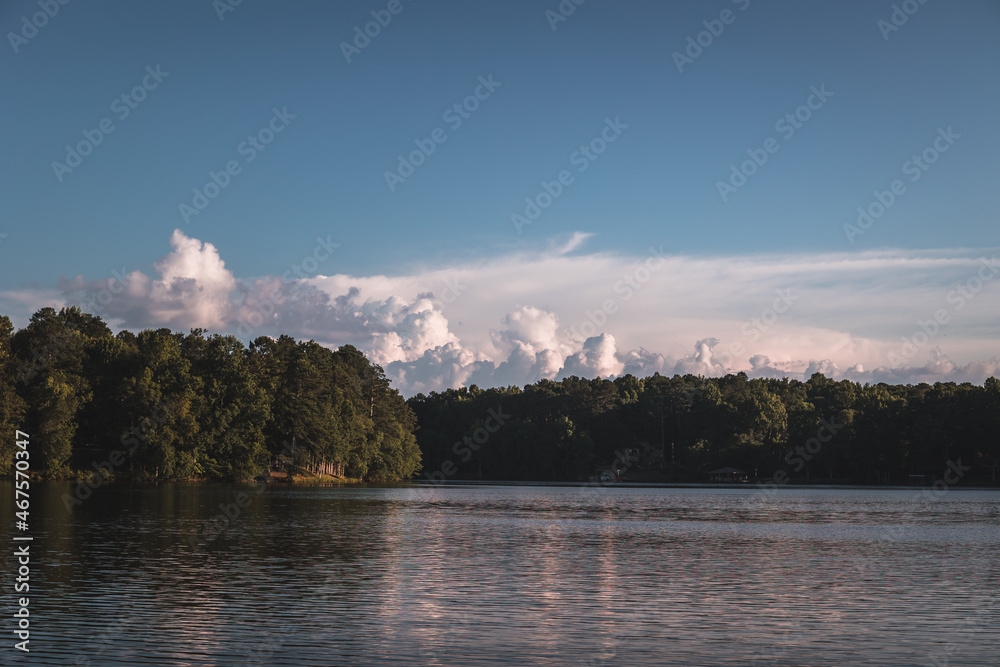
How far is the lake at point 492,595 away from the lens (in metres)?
20.1

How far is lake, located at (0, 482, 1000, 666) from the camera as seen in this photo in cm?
2008

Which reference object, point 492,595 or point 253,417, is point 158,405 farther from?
point 492,595

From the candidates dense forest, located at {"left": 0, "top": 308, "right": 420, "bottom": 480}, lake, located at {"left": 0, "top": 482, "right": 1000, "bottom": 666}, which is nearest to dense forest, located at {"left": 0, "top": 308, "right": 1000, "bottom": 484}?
dense forest, located at {"left": 0, "top": 308, "right": 420, "bottom": 480}

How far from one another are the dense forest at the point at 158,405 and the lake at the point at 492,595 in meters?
59.8

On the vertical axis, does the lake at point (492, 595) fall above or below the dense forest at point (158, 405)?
below

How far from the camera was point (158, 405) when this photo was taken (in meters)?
113

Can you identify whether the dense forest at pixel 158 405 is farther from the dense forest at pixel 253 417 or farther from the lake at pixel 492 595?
the lake at pixel 492 595

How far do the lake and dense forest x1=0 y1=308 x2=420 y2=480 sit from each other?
5976cm

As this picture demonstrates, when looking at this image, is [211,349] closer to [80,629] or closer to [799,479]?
[80,629]

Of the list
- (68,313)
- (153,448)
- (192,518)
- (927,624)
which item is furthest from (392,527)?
(68,313)

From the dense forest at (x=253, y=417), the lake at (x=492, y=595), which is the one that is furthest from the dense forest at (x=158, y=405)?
the lake at (x=492, y=595)

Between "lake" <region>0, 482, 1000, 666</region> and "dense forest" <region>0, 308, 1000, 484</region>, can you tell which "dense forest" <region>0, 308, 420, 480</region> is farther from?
"lake" <region>0, 482, 1000, 666</region>

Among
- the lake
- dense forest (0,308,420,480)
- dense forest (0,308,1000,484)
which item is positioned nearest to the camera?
the lake

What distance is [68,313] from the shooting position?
502ft
